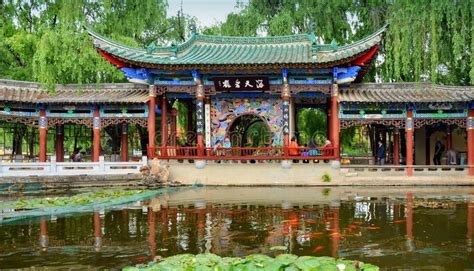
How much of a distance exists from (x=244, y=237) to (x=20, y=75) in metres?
18.0

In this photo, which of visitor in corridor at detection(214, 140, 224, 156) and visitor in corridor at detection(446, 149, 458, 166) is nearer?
visitor in corridor at detection(214, 140, 224, 156)

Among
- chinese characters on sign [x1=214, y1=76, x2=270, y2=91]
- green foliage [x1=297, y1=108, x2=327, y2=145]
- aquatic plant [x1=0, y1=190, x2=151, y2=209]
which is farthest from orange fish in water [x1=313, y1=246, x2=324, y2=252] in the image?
green foliage [x1=297, y1=108, x2=327, y2=145]

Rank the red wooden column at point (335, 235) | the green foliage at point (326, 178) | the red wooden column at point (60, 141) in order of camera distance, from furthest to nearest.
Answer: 1. the red wooden column at point (60, 141)
2. the green foliage at point (326, 178)
3. the red wooden column at point (335, 235)

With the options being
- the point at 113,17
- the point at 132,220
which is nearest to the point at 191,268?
the point at 132,220

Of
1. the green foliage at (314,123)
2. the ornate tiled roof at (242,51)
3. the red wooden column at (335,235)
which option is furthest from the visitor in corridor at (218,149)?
the green foliage at (314,123)

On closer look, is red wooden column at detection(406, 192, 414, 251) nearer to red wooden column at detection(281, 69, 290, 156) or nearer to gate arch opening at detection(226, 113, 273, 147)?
red wooden column at detection(281, 69, 290, 156)

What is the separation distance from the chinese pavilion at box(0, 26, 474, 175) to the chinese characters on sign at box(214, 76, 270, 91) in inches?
1.4

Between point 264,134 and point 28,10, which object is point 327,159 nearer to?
point 264,134

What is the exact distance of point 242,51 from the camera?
19.6m

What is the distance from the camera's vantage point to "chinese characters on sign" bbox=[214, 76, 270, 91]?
58.9ft

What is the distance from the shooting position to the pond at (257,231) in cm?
663

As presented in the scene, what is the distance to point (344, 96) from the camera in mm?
17859

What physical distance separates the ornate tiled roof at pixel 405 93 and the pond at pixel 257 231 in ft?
16.1

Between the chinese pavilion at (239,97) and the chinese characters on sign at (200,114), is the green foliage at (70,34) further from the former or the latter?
the chinese characters on sign at (200,114)
